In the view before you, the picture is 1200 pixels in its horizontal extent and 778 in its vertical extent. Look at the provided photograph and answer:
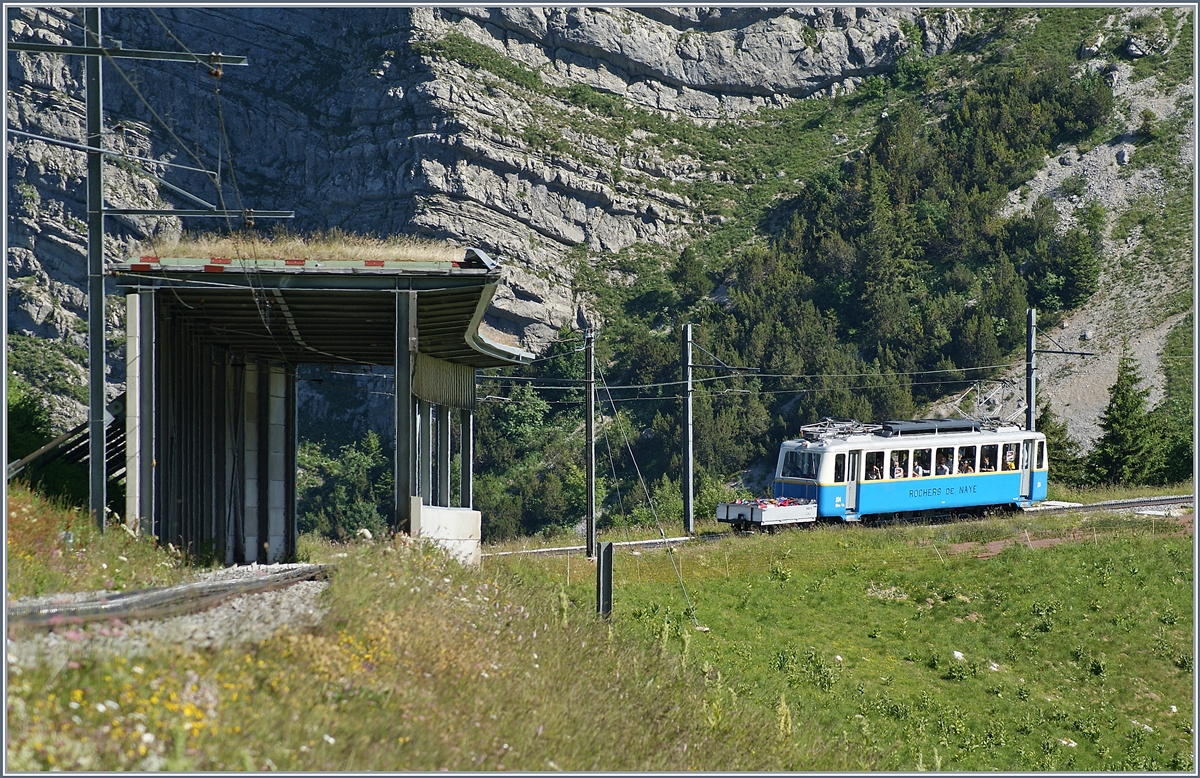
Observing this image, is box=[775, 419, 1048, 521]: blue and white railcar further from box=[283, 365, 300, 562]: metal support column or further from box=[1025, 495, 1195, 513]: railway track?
box=[283, 365, 300, 562]: metal support column

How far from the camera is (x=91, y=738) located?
7.30m

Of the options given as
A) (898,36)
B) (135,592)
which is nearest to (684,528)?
(135,592)

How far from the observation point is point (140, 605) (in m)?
10.4

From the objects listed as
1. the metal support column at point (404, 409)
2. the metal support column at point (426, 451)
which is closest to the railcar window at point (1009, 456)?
the metal support column at point (426, 451)

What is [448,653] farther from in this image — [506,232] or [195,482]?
[506,232]

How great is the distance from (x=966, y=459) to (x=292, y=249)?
22789mm

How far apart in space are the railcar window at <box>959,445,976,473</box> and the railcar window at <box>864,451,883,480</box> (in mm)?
2898

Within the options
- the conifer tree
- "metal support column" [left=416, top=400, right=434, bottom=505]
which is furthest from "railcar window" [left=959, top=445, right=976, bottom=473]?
the conifer tree

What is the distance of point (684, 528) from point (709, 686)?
18.9 meters

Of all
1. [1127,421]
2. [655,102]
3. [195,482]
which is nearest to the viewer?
[195,482]

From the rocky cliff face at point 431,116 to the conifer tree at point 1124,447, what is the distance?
49219mm

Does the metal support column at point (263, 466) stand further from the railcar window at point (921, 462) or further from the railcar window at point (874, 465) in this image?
the railcar window at point (921, 462)

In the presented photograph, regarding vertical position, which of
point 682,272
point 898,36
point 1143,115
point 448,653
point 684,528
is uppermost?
point 898,36

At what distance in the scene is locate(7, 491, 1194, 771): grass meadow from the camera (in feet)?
26.2
